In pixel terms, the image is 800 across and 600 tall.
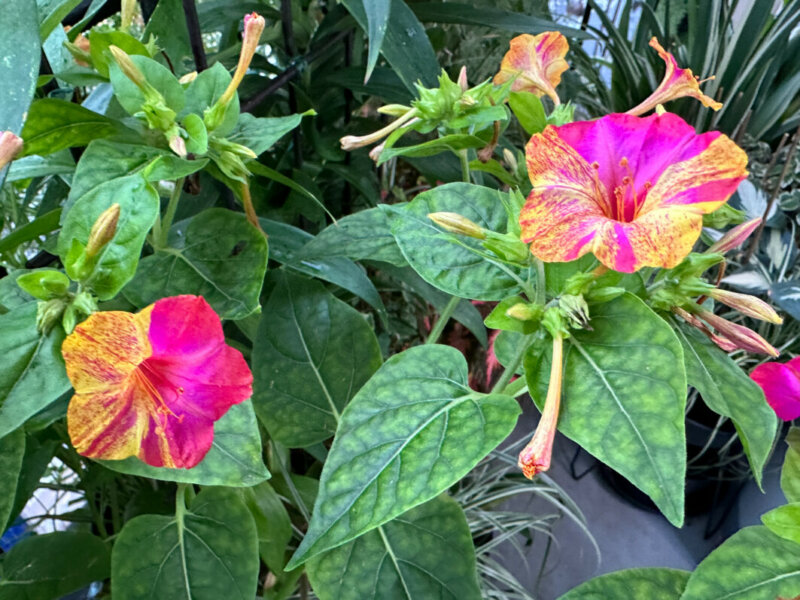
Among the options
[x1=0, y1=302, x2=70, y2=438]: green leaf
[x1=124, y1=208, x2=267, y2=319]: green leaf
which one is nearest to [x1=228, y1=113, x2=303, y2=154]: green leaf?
[x1=124, y1=208, x2=267, y2=319]: green leaf

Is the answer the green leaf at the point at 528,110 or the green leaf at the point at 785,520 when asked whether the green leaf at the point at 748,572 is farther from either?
the green leaf at the point at 528,110

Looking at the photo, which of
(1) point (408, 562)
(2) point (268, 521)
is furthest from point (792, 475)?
(2) point (268, 521)

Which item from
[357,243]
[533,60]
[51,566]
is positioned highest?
[533,60]

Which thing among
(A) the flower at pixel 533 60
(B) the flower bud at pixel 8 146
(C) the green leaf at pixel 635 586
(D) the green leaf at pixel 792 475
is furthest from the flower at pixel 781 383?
(B) the flower bud at pixel 8 146

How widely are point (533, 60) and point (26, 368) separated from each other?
0.38m

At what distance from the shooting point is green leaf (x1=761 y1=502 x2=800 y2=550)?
336 mm

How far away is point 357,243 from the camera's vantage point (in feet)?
1.40

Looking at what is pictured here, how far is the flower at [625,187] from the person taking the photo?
281mm

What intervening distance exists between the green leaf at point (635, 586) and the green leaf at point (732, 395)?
0.47 feet

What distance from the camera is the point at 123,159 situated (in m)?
0.34

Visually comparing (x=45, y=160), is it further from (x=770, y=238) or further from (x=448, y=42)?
(x=770, y=238)

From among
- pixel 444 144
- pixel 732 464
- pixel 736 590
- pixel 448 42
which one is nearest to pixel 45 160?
pixel 444 144

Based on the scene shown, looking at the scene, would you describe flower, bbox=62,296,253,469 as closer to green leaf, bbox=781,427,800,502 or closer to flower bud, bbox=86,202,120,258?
flower bud, bbox=86,202,120,258

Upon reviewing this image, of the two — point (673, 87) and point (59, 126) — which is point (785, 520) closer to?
point (673, 87)
